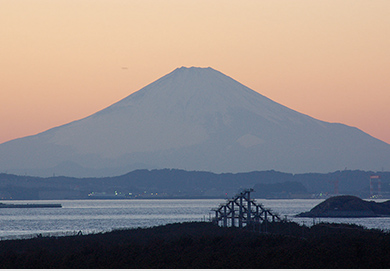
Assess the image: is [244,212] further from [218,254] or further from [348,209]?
[348,209]

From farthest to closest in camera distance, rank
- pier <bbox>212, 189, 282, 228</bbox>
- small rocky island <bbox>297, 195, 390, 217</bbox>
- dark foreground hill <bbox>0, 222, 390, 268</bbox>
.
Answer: small rocky island <bbox>297, 195, 390, 217</bbox>
pier <bbox>212, 189, 282, 228</bbox>
dark foreground hill <bbox>0, 222, 390, 268</bbox>

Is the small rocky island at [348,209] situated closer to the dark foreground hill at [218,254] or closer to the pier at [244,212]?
the pier at [244,212]

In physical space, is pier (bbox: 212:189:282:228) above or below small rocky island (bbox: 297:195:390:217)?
below

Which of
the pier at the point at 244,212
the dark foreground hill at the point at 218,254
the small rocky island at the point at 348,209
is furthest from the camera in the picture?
the small rocky island at the point at 348,209

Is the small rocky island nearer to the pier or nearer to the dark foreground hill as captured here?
the pier

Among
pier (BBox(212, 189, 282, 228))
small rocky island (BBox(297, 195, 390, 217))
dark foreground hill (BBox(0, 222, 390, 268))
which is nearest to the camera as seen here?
dark foreground hill (BBox(0, 222, 390, 268))

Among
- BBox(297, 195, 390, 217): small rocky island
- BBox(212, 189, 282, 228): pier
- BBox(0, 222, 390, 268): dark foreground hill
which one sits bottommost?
BBox(0, 222, 390, 268): dark foreground hill

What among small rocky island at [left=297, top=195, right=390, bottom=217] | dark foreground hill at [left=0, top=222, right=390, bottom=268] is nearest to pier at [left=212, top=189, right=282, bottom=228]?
dark foreground hill at [left=0, top=222, right=390, bottom=268]

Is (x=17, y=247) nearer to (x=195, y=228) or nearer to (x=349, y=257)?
(x=195, y=228)

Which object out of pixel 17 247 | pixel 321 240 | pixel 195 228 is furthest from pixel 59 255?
pixel 195 228


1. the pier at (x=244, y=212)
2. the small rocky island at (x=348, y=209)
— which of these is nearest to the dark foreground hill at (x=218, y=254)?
the pier at (x=244, y=212)
